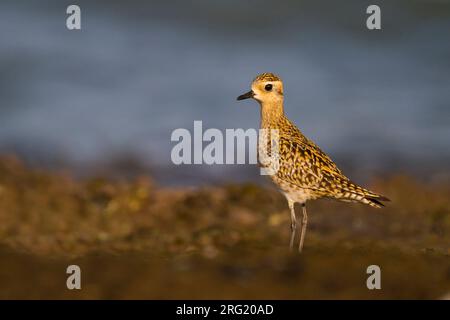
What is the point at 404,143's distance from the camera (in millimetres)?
15320

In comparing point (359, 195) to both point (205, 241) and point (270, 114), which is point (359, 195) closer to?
point (270, 114)

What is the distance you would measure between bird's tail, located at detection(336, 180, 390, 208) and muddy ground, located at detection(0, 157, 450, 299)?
0.57 meters

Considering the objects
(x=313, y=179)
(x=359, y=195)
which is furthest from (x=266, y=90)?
(x=359, y=195)

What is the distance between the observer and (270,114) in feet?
36.4

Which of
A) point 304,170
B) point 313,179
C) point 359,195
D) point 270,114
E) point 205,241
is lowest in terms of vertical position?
point 205,241

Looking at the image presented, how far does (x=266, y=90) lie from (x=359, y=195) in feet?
6.61

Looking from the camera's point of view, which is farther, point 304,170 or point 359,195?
point 304,170

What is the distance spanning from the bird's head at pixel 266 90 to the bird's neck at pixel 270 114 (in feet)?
0.14

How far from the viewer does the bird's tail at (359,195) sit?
1018 cm

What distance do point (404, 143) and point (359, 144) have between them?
2.70ft

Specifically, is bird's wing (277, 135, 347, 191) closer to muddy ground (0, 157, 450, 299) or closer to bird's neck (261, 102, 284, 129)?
bird's neck (261, 102, 284, 129)

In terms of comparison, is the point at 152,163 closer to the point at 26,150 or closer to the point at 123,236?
the point at 26,150

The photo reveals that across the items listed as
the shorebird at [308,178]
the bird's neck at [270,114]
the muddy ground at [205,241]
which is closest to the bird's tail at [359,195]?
the shorebird at [308,178]
